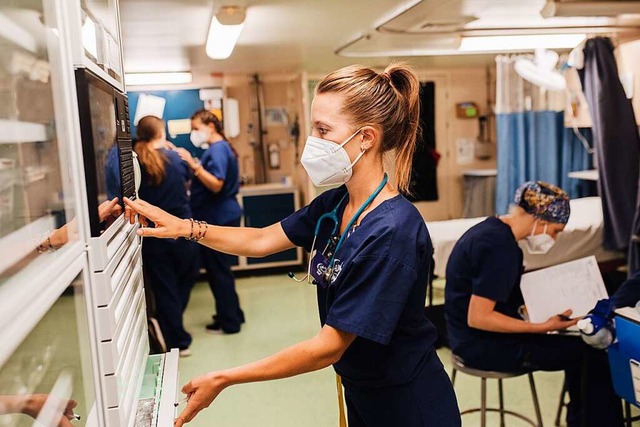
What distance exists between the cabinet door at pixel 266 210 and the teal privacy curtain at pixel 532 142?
6.51ft

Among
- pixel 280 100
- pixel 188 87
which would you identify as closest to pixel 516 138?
pixel 280 100

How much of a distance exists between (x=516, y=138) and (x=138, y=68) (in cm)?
322

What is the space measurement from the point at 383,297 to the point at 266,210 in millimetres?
4390

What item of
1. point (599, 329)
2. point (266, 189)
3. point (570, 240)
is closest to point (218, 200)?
point (266, 189)

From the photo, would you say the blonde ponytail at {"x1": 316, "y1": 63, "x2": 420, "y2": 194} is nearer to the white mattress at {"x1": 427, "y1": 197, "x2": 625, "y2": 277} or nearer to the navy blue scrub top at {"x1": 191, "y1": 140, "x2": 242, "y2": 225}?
the white mattress at {"x1": 427, "y1": 197, "x2": 625, "y2": 277}

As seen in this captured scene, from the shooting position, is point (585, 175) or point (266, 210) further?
point (266, 210)

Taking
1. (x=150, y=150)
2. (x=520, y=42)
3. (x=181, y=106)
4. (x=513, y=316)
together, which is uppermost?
(x=520, y=42)

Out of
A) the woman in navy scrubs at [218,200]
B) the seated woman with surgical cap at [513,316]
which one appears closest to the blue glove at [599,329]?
the seated woman with surgical cap at [513,316]

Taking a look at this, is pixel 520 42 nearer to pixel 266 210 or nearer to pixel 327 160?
pixel 266 210

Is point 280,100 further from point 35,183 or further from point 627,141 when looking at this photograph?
point 35,183

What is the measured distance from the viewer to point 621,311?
185cm

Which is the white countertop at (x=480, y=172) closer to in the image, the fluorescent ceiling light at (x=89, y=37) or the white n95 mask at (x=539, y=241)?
the white n95 mask at (x=539, y=241)

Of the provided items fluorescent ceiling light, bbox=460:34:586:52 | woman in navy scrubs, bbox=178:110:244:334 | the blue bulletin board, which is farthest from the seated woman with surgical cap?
the blue bulletin board

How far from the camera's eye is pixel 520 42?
381 centimetres
